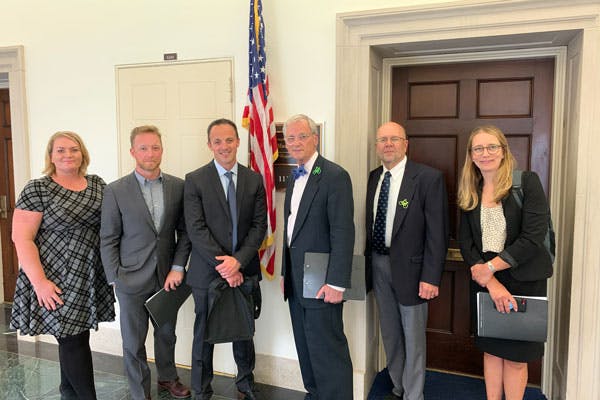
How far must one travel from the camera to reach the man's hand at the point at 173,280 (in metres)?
2.58

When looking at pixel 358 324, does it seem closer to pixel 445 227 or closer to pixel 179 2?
pixel 445 227

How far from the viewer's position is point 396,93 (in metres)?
2.96

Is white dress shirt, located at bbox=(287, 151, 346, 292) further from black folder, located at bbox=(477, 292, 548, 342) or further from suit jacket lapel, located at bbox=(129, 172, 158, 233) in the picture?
black folder, located at bbox=(477, 292, 548, 342)

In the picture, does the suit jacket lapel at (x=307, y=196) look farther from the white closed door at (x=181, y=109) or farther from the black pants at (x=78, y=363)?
the black pants at (x=78, y=363)

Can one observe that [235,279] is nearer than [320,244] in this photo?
No

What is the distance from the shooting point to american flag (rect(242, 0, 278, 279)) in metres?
2.67

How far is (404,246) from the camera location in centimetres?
240

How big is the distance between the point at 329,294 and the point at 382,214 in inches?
21.7

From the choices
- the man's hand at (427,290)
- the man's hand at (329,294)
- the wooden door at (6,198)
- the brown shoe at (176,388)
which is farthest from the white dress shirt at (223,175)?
the wooden door at (6,198)

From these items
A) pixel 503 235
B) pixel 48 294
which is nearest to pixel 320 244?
pixel 503 235

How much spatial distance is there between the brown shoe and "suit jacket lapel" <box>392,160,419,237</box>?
169 centimetres

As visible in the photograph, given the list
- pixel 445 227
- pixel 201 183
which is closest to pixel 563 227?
pixel 445 227

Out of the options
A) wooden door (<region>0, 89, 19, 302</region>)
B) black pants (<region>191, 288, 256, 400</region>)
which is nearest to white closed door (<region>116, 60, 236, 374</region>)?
black pants (<region>191, 288, 256, 400</region>)

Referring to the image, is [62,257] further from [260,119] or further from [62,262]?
[260,119]
